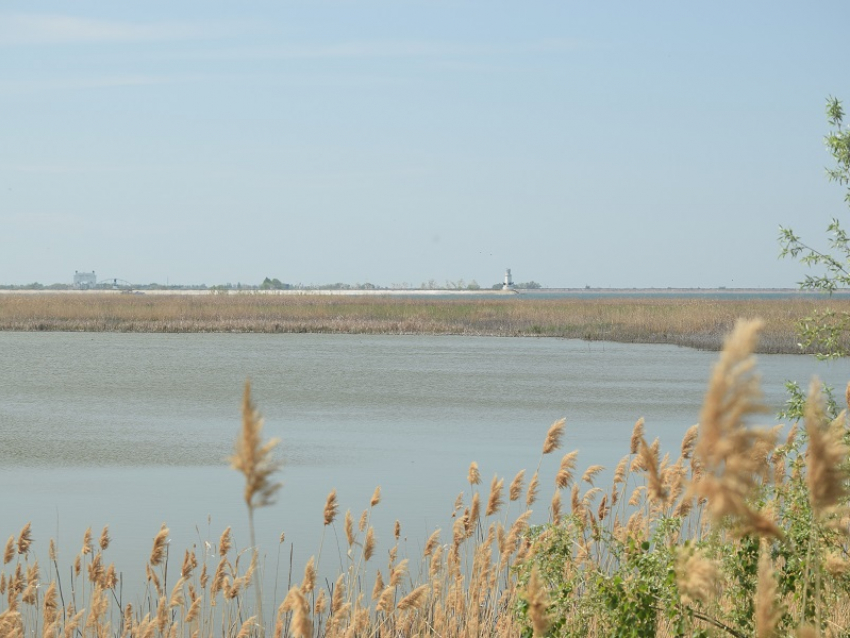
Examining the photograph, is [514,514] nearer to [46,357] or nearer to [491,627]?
[491,627]

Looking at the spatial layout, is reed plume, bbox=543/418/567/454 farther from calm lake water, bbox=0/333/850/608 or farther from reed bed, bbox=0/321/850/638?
calm lake water, bbox=0/333/850/608

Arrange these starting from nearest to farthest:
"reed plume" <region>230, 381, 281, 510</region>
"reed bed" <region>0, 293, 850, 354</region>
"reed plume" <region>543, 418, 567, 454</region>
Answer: "reed plume" <region>230, 381, 281, 510</region>
"reed plume" <region>543, 418, 567, 454</region>
"reed bed" <region>0, 293, 850, 354</region>

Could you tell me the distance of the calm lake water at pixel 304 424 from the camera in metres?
11.0

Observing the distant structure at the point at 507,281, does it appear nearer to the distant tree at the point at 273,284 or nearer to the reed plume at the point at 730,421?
the distant tree at the point at 273,284

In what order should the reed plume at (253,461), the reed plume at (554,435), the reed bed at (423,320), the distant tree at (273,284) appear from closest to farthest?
the reed plume at (253,461) < the reed plume at (554,435) < the reed bed at (423,320) < the distant tree at (273,284)

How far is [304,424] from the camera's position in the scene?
1848 centimetres

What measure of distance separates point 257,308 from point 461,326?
39.2ft

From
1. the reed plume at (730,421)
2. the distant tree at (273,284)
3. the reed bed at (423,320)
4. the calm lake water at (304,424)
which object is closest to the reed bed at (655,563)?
the reed plume at (730,421)

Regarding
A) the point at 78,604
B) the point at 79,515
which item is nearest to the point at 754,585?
the point at 78,604

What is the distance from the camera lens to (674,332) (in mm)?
39969

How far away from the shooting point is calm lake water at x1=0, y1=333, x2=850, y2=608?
11.0m

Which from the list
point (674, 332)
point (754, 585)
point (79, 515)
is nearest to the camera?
point (754, 585)

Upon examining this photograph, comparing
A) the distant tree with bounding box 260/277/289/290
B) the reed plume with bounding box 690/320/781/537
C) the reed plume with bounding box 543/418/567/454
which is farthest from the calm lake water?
the distant tree with bounding box 260/277/289/290

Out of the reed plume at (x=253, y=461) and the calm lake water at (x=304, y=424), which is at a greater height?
the reed plume at (x=253, y=461)
